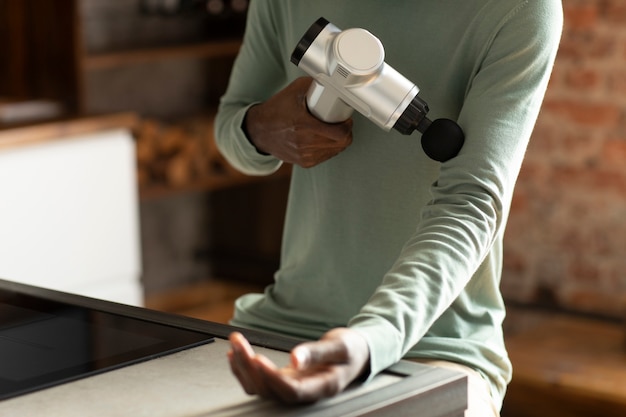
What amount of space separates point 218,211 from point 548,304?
4.58 feet

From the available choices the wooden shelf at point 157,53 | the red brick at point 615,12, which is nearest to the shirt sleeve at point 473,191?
the red brick at point 615,12

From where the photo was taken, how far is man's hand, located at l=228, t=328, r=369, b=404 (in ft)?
3.24

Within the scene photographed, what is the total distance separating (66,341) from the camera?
124 cm

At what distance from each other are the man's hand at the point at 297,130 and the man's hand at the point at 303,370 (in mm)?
505

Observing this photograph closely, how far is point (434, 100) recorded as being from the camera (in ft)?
5.09

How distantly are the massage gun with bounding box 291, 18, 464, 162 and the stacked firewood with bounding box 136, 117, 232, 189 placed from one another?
7.91ft

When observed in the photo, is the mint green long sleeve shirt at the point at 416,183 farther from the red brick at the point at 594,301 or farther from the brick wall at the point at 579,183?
the red brick at the point at 594,301

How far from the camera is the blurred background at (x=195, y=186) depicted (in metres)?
3.04

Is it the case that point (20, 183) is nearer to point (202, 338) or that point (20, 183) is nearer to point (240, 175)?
point (240, 175)

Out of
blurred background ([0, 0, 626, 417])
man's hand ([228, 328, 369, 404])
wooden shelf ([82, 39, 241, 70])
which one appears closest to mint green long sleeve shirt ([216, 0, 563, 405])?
man's hand ([228, 328, 369, 404])

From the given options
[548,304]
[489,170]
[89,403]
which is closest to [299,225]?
[489,170]

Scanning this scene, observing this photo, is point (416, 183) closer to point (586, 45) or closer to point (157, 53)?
point (586, 45)

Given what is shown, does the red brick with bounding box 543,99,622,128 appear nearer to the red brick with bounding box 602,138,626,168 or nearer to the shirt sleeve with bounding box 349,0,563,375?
the red brick with bounding box 602,138,626,168

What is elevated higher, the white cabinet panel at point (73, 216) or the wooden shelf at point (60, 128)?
the wooden shelf at point (60, 128)
